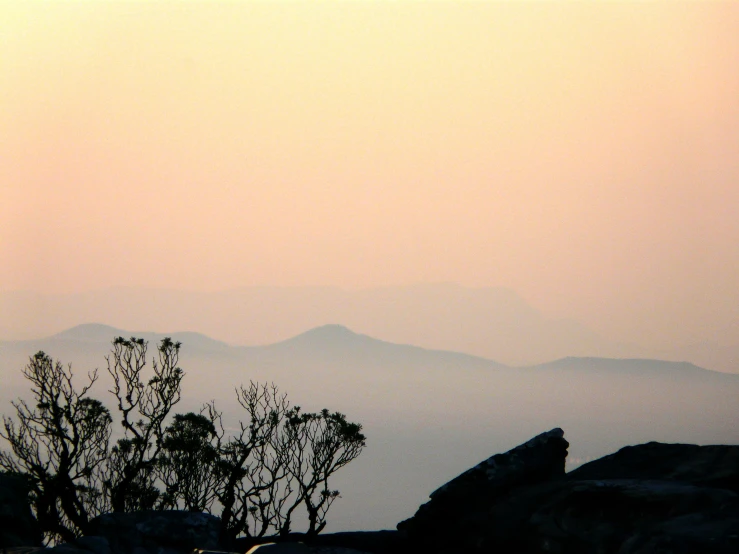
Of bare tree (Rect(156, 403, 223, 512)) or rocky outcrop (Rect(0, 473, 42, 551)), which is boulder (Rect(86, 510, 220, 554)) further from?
bare tree (Rect(156, 403, 223, 512))

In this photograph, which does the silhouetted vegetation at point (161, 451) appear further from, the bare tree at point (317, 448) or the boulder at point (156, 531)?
the boulder at point (156, 531)

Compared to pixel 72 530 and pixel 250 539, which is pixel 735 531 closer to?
pixel 250 539

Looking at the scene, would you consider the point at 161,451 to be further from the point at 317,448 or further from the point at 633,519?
the point at 633,519

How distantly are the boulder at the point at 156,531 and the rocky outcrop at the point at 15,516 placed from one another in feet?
11.2

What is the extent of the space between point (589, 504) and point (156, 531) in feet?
32.6

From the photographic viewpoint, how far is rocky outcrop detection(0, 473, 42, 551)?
21172mm

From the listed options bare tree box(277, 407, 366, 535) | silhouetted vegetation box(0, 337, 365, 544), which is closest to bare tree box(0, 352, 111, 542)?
silhouetted vegetation box(0, 337, 365, 544)

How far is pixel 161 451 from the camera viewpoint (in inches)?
1067

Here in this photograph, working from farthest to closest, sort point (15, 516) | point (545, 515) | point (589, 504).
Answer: point (15, 516) < point (545, 515) < point (589, 504)

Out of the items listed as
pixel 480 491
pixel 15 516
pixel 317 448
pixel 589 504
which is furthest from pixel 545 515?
pixel 15 516

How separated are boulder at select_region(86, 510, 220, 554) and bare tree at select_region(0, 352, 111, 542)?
741 centimetres

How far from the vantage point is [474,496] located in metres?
18.9

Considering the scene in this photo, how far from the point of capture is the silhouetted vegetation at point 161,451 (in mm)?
26062

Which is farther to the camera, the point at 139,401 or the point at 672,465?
the point at 139,401
